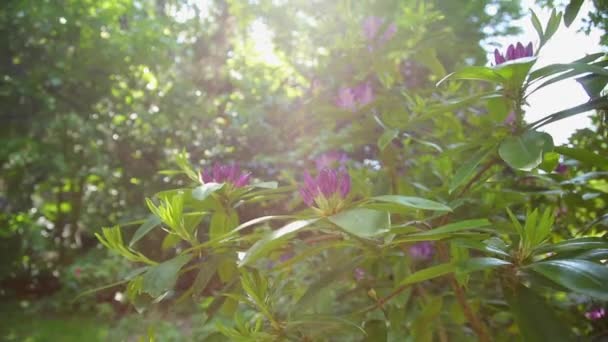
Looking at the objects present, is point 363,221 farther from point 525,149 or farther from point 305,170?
point 305,170

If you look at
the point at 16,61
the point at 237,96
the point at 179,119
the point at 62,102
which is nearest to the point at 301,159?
the point at 237,96

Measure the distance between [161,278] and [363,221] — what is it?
0.89 feet

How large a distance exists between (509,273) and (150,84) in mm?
4797

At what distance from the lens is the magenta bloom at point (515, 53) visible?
719 mm

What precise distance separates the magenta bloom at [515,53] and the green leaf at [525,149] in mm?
172

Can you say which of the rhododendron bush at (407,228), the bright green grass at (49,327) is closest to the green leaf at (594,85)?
the rhododendron bush at (407,228)

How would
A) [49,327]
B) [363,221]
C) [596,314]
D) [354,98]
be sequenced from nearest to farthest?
[363,221]
[596,314]
[354,98]
[49,327]

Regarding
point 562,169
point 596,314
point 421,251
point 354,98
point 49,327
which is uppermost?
point 354,98

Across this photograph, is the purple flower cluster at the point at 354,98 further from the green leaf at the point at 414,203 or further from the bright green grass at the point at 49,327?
the bright green grass at the point at 49,327

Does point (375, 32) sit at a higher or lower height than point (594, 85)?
higher

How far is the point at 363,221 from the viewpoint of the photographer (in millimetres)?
478

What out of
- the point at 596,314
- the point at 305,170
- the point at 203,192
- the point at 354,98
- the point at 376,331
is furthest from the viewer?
the point at 354,98

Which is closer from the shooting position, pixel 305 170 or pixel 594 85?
pixel 594 85

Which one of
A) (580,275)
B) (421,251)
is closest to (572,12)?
(580,275)
